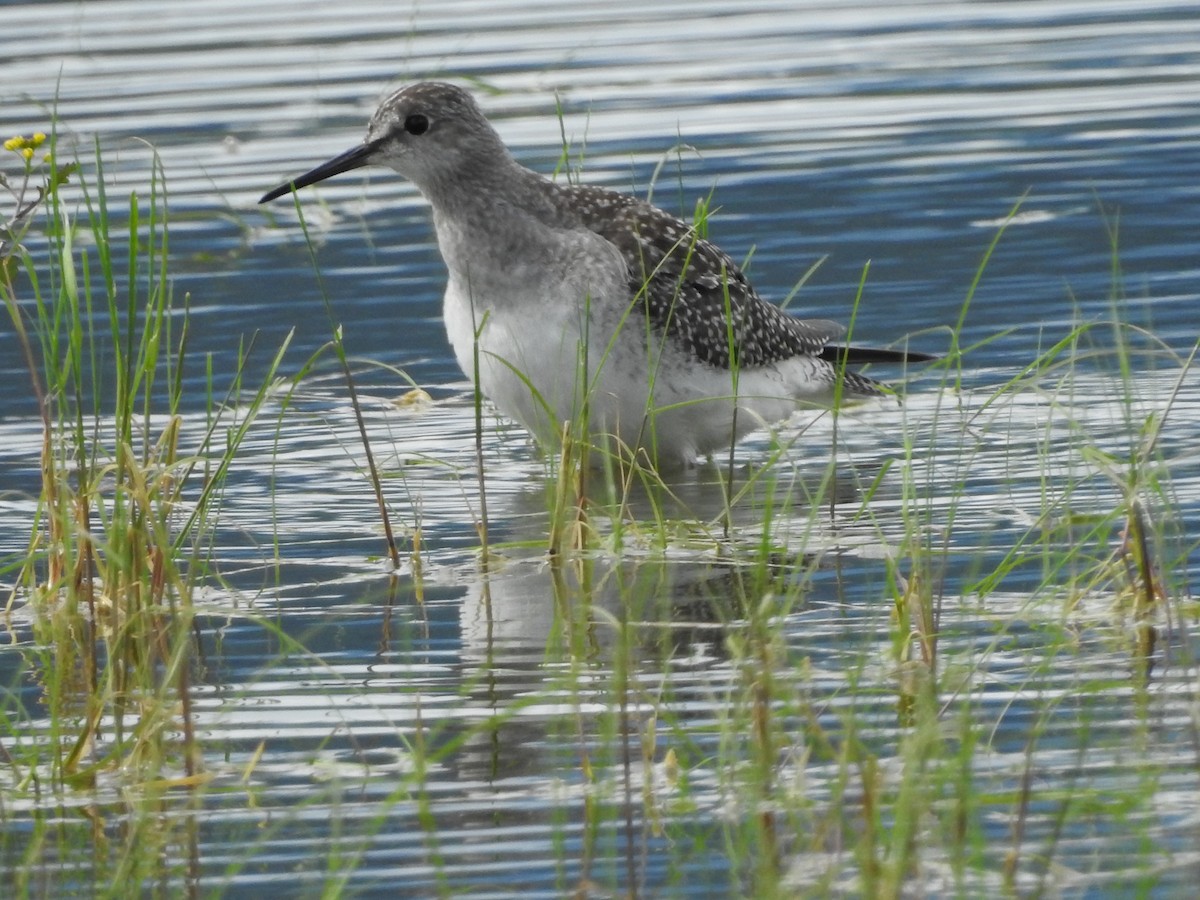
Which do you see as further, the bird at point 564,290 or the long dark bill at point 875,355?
the long dark bill at point 875,355

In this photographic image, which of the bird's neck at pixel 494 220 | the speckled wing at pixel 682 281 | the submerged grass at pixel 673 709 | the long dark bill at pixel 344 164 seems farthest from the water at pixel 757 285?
the long dark bill at pixel 344 164

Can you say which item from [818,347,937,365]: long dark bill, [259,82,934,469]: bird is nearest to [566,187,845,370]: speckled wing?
[259,82,934,469]: bird

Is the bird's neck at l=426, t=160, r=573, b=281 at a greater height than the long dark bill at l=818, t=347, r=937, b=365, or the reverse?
the bird's neck at l=426, t=160, r=573, b=281

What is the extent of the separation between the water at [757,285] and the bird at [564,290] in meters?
0.30

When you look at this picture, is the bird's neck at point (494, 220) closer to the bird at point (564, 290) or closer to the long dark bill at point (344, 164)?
the bird at point (564, 290)

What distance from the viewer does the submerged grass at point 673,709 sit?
401 cm

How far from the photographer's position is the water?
450cm

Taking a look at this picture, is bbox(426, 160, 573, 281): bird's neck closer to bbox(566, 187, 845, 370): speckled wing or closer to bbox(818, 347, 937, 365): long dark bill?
bbox(566, 187, 845, 370): speckled wing

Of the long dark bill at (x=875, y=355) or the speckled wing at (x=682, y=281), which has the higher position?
the speckled wing at (x=682, y=281)

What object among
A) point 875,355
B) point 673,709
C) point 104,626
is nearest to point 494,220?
point 875,355

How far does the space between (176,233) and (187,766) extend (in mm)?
8013

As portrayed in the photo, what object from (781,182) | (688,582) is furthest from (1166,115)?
(688,582)

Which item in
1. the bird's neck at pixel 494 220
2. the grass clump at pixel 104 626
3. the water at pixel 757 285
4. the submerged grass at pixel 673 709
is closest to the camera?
the submerged grass at pixel 673 709

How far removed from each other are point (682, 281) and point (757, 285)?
333 centimetres
